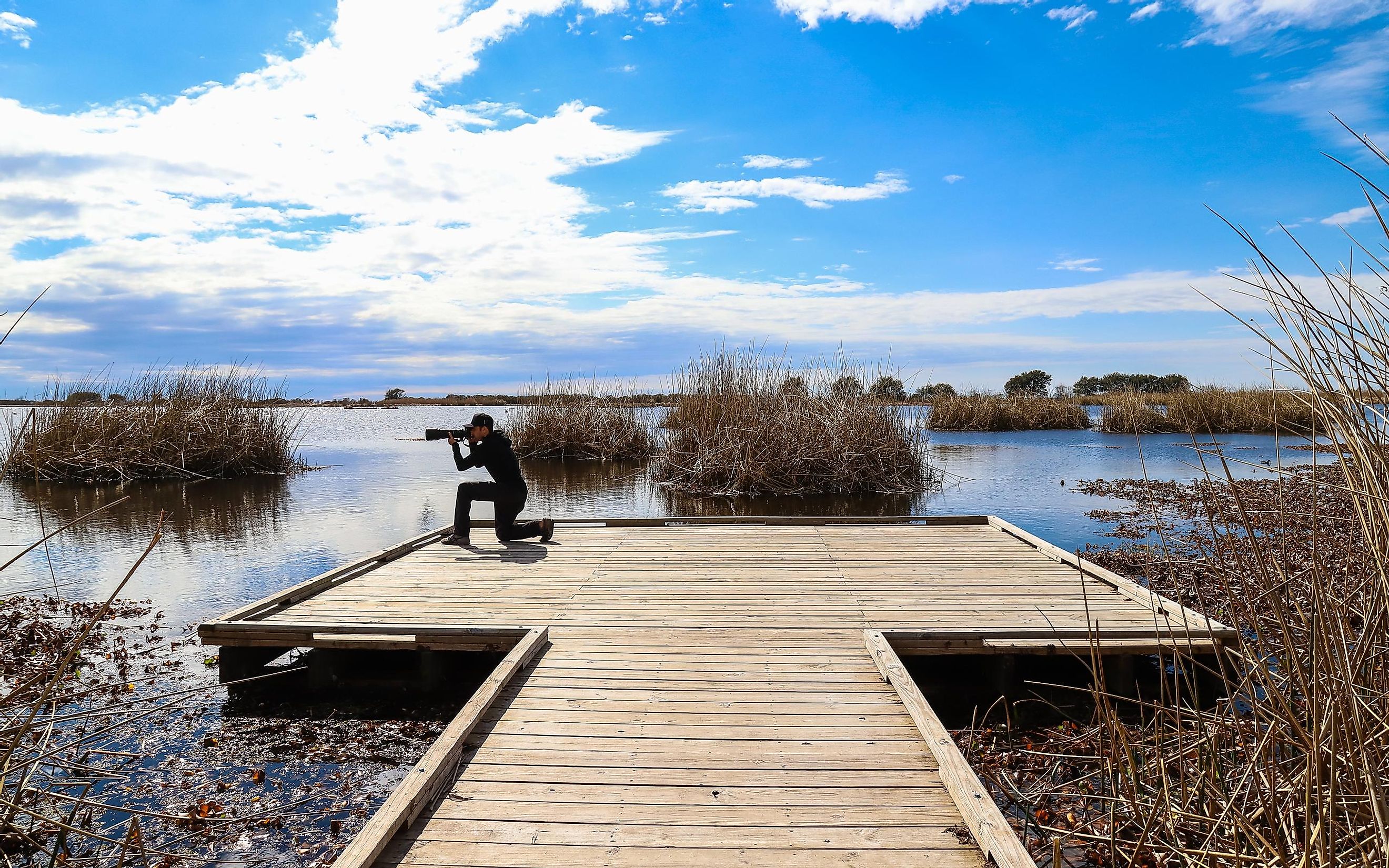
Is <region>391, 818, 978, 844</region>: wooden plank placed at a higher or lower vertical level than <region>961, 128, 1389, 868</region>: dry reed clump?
lower

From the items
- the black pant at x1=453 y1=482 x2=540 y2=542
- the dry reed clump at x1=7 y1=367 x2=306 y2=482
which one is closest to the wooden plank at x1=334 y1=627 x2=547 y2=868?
the black pant at x1=453 y1=482 x2=540 y2=542

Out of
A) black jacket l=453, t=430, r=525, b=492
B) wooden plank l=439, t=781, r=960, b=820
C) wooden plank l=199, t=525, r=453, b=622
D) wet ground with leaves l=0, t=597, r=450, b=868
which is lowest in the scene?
wet ground with leaves l=0, t=597, r=450, b=868

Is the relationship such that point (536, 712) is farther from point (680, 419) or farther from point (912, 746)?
point (680, 419)

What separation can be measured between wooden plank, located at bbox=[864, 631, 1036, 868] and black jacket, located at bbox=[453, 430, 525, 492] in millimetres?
4462

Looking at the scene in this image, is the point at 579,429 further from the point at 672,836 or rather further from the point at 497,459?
the point at 672,836

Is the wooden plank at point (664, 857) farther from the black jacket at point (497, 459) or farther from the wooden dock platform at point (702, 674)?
the black jacket at point (497, 459)

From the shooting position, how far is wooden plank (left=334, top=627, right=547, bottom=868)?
2447mm

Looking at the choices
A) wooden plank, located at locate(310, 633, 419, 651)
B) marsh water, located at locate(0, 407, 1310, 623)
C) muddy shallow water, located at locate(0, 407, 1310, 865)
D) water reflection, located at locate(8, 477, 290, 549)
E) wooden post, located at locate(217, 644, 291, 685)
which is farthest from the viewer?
water reflection, located at locate(8, 477, 290, 549)

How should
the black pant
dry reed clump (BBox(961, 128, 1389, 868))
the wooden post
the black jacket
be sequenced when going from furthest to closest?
the black pant < the black jacket < the wooden post < dry reed clump (BBox(961, 128, 1389, 868))

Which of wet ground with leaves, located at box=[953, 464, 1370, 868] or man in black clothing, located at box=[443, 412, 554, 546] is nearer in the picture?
wet ground with leaves, located at box=[953, 464, 1370, 868]

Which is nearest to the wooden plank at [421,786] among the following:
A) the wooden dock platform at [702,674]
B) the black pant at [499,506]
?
the wooden dock platform at [702,674]

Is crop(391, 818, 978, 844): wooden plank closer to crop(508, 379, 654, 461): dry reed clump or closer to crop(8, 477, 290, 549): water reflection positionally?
crop(8, 477, 290, 549): water reflection

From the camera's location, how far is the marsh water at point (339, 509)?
8.03 meters

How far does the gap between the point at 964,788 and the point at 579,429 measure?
17957mm
